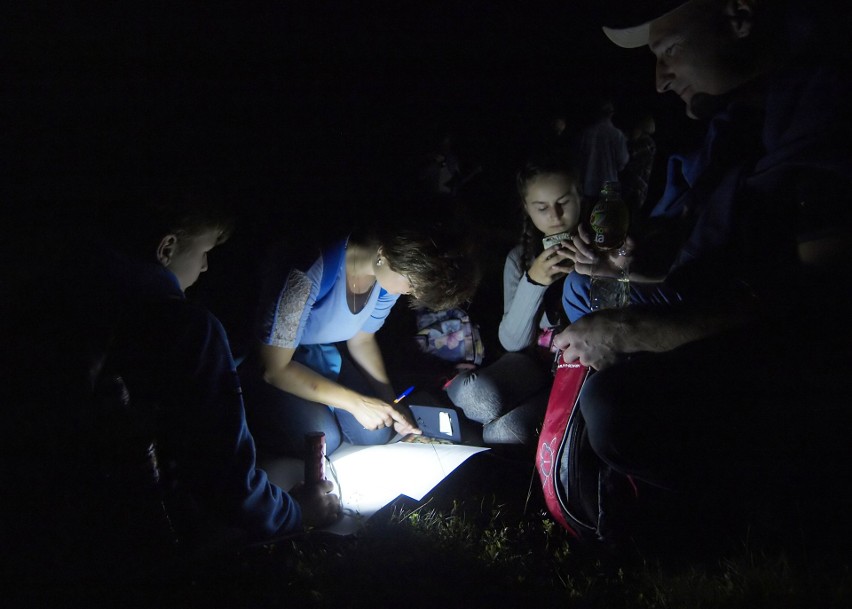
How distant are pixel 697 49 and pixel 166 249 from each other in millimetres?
1910

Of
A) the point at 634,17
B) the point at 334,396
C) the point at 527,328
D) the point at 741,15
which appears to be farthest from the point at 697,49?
the point at 334,396

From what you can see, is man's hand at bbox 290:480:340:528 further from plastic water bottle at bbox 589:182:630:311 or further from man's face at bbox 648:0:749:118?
man's face at bbox 648:0:749:118

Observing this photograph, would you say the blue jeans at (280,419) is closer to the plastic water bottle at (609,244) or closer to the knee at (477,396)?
the knee at (477,396)

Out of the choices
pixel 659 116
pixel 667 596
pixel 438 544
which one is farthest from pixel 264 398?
pixel 659 116

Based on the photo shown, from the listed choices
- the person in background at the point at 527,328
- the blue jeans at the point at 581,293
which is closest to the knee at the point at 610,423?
the blue jeans at the point at 581,293

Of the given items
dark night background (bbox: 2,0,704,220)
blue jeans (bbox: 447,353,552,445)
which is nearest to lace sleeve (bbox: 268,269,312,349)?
dark night background (bbox: 2,0,704,220)

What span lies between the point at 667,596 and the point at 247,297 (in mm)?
2155

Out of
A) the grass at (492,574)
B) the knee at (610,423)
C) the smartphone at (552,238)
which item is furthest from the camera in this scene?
the smartphone at (552,238)

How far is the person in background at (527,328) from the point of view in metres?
2.74

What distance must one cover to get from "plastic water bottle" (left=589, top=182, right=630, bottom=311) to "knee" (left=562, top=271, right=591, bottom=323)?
0.09ft

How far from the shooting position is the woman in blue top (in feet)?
7.80

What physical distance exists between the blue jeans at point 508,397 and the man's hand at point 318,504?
2.98 ft

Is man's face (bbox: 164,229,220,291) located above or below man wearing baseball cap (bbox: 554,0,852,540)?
above

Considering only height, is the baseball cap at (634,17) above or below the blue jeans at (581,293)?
above
